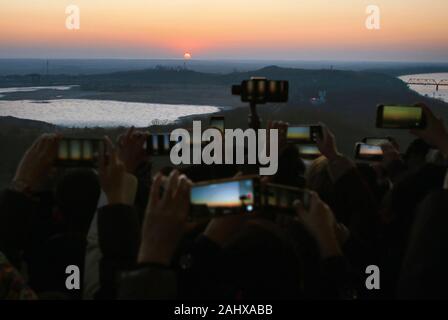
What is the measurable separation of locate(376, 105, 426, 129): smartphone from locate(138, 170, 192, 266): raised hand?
1.75 m

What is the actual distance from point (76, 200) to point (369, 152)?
8.54 ft

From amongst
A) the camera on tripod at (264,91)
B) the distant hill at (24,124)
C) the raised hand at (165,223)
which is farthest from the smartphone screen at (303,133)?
the distant hill at (24,124)

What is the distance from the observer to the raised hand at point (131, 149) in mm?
2408

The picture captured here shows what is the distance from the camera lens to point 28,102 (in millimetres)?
32969

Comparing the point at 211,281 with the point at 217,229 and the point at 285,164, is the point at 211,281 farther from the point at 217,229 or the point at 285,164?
the point at 285,164

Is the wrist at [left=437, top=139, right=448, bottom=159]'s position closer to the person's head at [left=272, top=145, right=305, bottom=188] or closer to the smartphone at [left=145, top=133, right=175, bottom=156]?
the person's head at [left=272, top=145, right=305, bottom=188]

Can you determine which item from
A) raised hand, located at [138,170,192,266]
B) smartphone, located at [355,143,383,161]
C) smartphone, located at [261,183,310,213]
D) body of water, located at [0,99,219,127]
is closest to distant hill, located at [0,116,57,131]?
body of water, located at [0,99,219,127]

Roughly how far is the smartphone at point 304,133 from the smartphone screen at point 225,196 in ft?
5.03

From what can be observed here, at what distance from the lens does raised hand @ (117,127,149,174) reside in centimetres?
241

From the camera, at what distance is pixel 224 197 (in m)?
1.58

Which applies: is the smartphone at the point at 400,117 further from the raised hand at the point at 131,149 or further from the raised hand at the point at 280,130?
the raised hand at the point at 131,149

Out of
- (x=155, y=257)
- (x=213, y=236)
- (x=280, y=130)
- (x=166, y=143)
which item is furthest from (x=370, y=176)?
(x=155, y=257)
